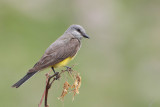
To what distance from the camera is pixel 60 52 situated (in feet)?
18.0

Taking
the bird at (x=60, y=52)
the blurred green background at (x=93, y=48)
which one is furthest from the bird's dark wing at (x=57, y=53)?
the blurred green background at (x=93, y=48)

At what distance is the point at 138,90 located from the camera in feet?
35.3

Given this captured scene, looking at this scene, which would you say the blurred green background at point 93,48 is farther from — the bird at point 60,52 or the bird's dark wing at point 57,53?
the bird's dark wing at point 57,53

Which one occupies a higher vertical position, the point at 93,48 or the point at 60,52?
the point at 93,48

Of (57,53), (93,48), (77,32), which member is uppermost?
(93,48)

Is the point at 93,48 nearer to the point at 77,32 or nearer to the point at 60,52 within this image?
the point at 77,32

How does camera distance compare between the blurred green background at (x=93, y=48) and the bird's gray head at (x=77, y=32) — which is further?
the blurred green background at (x=93, y=48)

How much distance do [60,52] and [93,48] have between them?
6728mm

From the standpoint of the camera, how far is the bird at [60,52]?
506 cm

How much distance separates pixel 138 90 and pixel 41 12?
4.10m

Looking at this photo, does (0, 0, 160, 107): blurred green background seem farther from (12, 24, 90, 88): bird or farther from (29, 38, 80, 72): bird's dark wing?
(29, 38, 80, 72): bird's dark wing

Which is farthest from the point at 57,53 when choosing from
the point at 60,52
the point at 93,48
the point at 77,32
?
the point at 93,48

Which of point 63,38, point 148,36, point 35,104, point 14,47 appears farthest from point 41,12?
point 63,38

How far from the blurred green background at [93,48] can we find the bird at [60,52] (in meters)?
3.00
